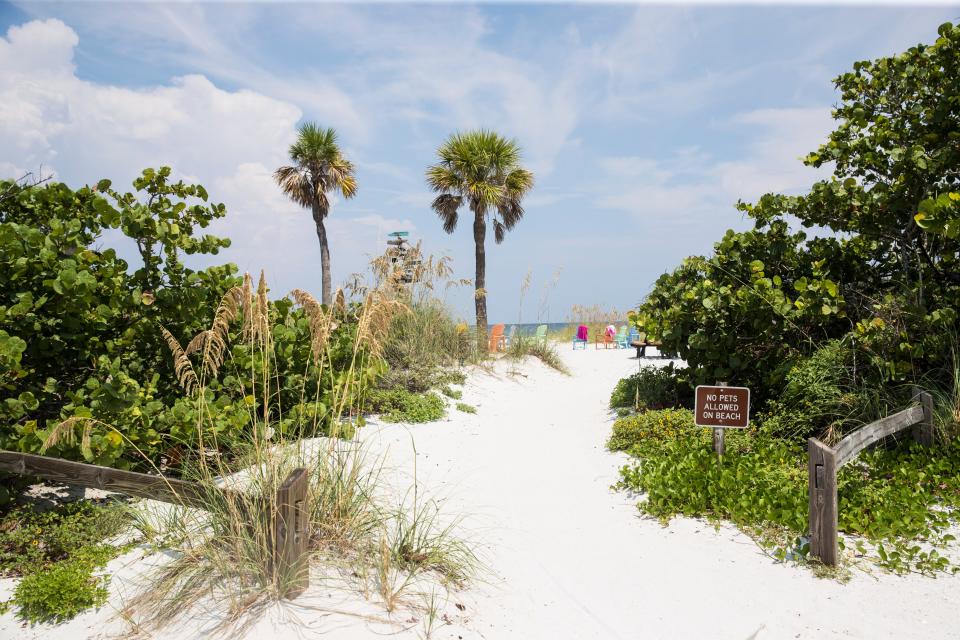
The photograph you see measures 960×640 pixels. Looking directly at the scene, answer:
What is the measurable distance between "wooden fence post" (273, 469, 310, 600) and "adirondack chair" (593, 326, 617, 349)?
18.1 meters

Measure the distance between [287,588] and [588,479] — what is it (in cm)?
371

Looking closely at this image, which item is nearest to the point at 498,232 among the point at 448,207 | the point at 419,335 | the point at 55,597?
the point at 448,207

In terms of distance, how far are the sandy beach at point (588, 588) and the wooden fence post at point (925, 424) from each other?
185 centimetres

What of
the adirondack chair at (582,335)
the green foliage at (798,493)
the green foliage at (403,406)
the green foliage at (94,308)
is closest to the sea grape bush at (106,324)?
the green foliage at (94,308)

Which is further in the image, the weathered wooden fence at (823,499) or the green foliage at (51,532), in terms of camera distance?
the weathered wooden fence at (823,499)

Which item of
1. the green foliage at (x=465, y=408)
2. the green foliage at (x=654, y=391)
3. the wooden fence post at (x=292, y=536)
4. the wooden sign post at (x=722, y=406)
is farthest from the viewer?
the green foliage at (x=465, y=408)

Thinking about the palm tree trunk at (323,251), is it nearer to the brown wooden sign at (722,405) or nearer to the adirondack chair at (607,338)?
the adirondack chair at (607,338)

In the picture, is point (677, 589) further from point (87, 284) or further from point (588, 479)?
point (87, 284)

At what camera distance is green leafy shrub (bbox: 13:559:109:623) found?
9.71 ft

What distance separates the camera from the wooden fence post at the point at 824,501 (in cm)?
376

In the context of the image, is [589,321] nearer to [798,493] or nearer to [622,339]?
[622,339]

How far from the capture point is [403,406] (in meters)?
7.88

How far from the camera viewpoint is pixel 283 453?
354 cm

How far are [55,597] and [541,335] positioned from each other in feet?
44.5
